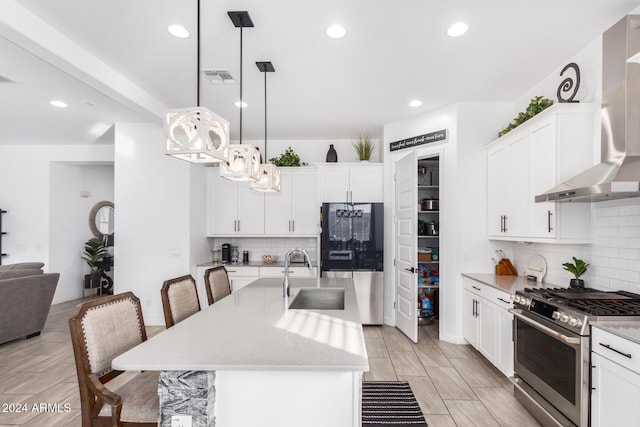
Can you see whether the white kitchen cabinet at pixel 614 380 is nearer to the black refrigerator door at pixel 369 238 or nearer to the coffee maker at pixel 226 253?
the black refrigerator door at pixel 369 238

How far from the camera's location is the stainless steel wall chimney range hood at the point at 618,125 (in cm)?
210

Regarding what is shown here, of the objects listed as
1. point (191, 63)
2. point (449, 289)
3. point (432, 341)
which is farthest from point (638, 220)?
point (191, 63)

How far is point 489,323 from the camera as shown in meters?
3.28

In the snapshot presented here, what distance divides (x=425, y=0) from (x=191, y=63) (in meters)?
2.00

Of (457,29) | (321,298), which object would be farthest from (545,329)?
(457,29)

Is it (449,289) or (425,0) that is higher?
(425,0)

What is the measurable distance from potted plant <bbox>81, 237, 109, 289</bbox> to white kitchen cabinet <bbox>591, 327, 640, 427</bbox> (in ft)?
24.8

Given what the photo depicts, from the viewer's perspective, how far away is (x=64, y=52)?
102 inches

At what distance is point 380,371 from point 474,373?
2.95 ft

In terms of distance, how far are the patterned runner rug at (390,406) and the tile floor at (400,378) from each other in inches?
3.5

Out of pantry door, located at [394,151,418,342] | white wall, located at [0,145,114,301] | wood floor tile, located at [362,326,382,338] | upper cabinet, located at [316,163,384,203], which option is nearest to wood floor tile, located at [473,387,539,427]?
pantry door, located at [394,151,418,342]

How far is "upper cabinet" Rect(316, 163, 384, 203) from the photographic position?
495 cm

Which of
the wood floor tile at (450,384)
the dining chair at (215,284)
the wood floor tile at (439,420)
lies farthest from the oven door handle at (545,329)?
the dining chair at (215,284)

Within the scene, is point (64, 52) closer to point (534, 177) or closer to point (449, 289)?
point (534, 177)
